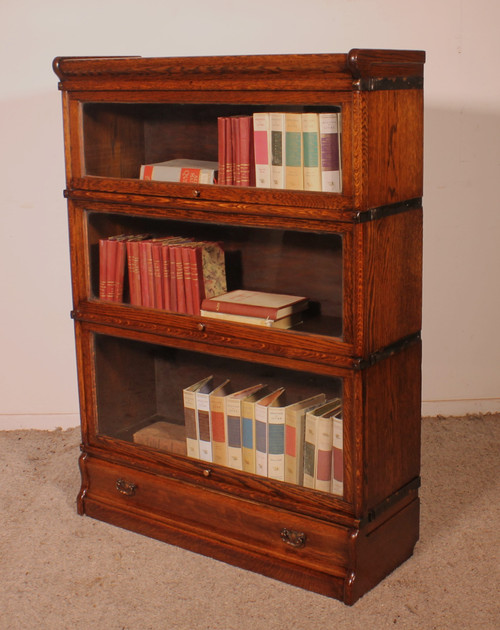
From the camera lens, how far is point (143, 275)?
273cm

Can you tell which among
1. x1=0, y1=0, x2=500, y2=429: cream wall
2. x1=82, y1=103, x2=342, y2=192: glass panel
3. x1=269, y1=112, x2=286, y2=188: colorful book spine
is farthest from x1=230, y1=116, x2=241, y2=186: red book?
x1=0, y1=0, x2=500, y2=429: cream wall

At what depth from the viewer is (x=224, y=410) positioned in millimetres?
2686

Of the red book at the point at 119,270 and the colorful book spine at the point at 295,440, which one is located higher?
the red book at the point at 119,270

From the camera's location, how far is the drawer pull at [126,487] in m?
2.83

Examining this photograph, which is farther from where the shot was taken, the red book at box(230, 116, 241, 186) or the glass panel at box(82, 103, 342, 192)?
the red book at box(230, 116, 241, 186)

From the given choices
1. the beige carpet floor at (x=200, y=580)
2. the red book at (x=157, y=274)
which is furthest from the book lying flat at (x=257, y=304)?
the beige carpet floor at (x=200, y=580)

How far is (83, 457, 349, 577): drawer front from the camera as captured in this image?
96.0 inches

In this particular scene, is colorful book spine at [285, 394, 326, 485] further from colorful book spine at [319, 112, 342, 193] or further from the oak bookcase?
colorful book spine at [319, 112, 342, 193]

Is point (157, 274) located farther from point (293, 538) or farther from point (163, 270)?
point (293, 538)

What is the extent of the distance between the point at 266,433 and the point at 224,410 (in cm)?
17

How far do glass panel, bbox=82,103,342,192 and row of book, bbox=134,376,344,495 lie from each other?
0.63 meters

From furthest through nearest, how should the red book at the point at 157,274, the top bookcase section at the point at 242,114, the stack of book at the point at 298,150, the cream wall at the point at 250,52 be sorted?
the cream wall at the point at 250,52
the red book at the point at 157,274
the stack of book at the point at 298,150
the top bookcase section at the point at 242,114

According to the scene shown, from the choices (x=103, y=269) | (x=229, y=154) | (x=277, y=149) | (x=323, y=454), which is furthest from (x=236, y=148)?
(x=323, y=454)

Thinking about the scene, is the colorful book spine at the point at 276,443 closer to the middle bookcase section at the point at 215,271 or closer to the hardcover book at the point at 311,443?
the hardcover book at the point at 311,443
